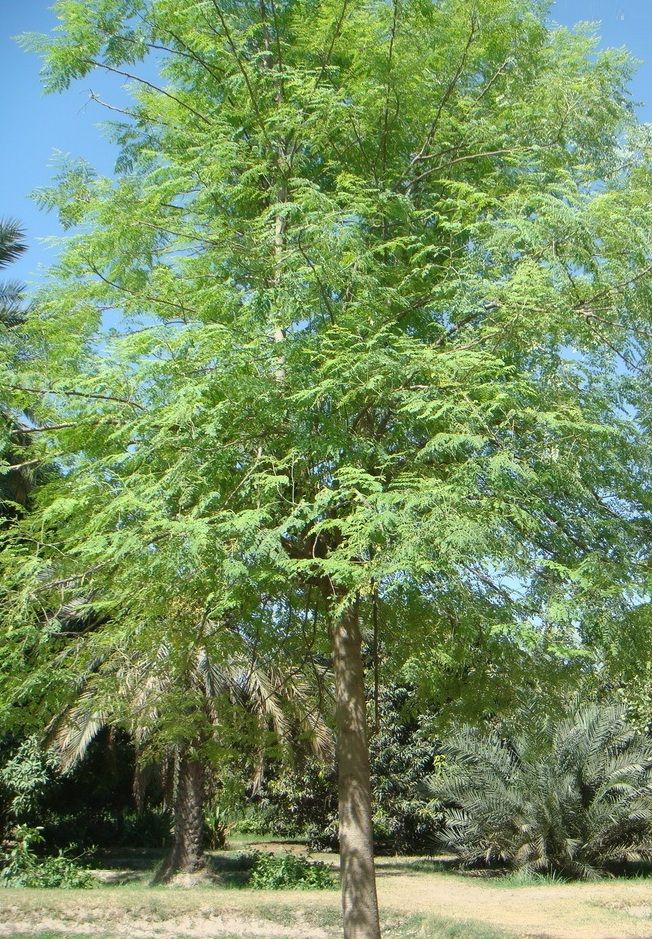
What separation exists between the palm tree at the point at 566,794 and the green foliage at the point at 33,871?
7.53 meters

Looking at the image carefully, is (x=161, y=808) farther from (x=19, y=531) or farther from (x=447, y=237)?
(x=447, y=237)

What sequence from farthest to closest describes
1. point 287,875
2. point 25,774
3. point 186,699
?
point 287,875, point 25,774, point 186,699

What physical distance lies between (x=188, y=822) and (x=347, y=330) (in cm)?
1198

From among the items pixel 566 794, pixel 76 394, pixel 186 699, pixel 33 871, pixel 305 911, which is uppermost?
pixel 76 394

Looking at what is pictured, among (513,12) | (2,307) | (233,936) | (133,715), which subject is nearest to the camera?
(513,12)

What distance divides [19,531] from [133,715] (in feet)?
8.26

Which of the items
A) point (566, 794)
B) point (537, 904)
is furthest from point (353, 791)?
point (566, 794)

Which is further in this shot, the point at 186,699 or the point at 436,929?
the point at 436,929

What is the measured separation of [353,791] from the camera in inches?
275

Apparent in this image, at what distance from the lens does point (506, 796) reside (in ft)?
55.1

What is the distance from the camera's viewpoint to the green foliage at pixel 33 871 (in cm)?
1392

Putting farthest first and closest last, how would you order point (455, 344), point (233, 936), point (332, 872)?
point (332, 872), point (233, 936), point (455, 344)

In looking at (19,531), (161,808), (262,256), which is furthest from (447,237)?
(161,808)

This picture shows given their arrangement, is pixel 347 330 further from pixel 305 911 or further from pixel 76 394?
pixel 305 911
